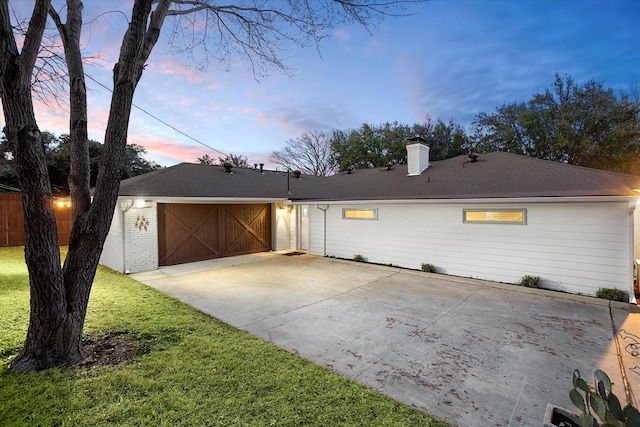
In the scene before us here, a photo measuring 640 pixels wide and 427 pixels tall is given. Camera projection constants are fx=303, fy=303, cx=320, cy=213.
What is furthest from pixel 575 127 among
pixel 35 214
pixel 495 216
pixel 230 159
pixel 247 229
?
pixel 230 159

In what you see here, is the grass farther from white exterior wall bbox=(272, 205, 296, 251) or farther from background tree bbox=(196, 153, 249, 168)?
background tree bbox=(196, 153, 249, 168)

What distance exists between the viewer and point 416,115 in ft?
80.2

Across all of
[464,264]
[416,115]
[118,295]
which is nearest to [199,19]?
[118,295]

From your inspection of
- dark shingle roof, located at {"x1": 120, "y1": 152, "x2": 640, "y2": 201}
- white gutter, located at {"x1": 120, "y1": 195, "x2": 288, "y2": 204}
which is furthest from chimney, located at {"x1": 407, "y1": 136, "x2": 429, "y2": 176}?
white gutter, located at {"x1": 120, "y1": 195, "x2": 288, "y2": 204}

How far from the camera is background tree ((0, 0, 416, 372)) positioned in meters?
3.12

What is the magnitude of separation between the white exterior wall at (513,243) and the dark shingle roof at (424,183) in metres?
0.50

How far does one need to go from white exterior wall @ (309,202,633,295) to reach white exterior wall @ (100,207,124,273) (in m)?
7.19

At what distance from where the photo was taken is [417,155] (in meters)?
11.7

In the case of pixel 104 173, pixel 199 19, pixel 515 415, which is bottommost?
pixel 515 415

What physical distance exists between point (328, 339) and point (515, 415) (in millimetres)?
2345

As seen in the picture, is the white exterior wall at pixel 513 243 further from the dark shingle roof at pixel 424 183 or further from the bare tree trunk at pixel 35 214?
the bare tree trunk at pixel 35 214

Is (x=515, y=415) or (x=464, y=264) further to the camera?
(x=464, y=264)

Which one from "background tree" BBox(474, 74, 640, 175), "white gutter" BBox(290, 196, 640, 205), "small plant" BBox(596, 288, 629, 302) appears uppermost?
"background tree" BBox(474, 74, 640, 175)

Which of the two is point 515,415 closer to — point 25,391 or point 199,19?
point 25,391
